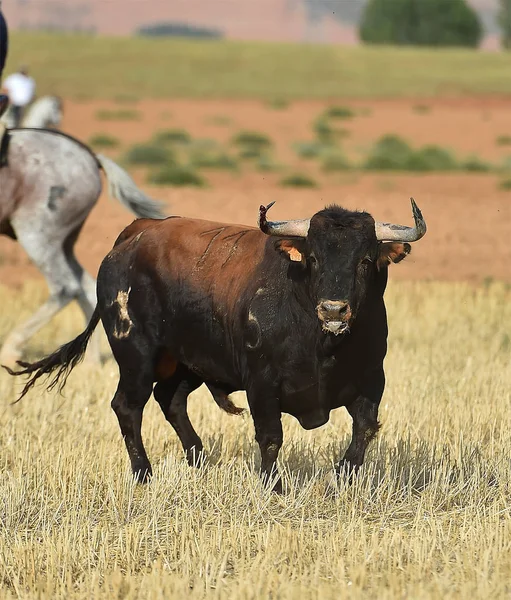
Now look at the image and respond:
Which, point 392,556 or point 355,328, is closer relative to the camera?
point 392,556

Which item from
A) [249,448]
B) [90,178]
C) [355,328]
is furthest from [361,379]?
[90,178]

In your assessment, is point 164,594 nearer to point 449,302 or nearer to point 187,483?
point 187,483

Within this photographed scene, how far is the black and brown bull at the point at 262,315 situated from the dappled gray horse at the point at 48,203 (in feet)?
14.1

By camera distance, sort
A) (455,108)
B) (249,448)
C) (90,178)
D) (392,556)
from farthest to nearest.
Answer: (455,108), (90,178), (249,448), (392,556)

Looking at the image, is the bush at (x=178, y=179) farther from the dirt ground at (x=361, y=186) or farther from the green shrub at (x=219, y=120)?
the green shrub at (x=219, y=120)

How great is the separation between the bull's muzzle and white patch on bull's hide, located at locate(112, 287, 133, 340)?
1750 mm

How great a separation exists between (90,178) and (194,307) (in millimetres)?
5360

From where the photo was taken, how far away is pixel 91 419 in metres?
9.19

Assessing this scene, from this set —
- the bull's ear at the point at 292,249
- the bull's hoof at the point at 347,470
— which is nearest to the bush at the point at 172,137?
the bull's hoof at the point at 347,470

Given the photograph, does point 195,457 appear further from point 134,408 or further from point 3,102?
point 3,102

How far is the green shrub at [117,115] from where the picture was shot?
55.4 meters

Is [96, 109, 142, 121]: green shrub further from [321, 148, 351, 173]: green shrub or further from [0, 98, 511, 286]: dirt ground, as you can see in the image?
[321, 148, 351, 173]: green shrub

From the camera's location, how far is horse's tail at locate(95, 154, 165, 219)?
12.8 m

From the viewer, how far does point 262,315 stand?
22.5 feet
